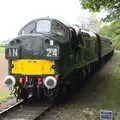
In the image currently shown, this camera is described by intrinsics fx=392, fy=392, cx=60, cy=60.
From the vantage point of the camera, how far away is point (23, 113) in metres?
12.8

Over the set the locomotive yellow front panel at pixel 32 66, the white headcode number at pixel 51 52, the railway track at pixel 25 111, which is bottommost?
the railway track at pixel 25 111

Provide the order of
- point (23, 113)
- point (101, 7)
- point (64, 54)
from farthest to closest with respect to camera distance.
→ 1. point (101, 7)
2. point (64, 54)
3. point (23, 113)

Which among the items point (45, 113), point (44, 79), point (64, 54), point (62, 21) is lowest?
point (45, 113)

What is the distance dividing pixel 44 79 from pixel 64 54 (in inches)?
47.3

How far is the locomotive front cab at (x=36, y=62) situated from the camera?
43.1 feet

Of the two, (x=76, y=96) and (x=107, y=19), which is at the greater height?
(x=107, y=19)

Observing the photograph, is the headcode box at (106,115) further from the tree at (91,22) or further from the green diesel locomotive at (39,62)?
the tree at (91,22)

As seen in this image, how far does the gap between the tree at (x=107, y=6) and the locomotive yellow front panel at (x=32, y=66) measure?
9.38 feet

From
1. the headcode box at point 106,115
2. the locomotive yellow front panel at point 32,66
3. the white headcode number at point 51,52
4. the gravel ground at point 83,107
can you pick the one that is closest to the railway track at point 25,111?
the gravel ground at point 83,107

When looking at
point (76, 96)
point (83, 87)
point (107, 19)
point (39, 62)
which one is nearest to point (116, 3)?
point (107, 19)

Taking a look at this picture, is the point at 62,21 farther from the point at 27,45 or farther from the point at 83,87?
the point at 83,87

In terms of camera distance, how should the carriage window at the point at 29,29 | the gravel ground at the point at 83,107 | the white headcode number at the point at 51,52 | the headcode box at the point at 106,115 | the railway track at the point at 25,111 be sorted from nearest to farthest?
1. the headcode box at the point at 106,115
2. the railway track at the point at 25,111
3. the gravel ground at the point at 83,107
4. the white headcode number at the point at 51,52
5. the carriage window at the point at 29,29

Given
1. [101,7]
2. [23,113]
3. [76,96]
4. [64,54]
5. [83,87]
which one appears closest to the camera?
[23,113]

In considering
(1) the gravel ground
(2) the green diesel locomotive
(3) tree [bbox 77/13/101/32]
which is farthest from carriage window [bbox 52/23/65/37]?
(3) tree [bbox 77/13/101/32]
